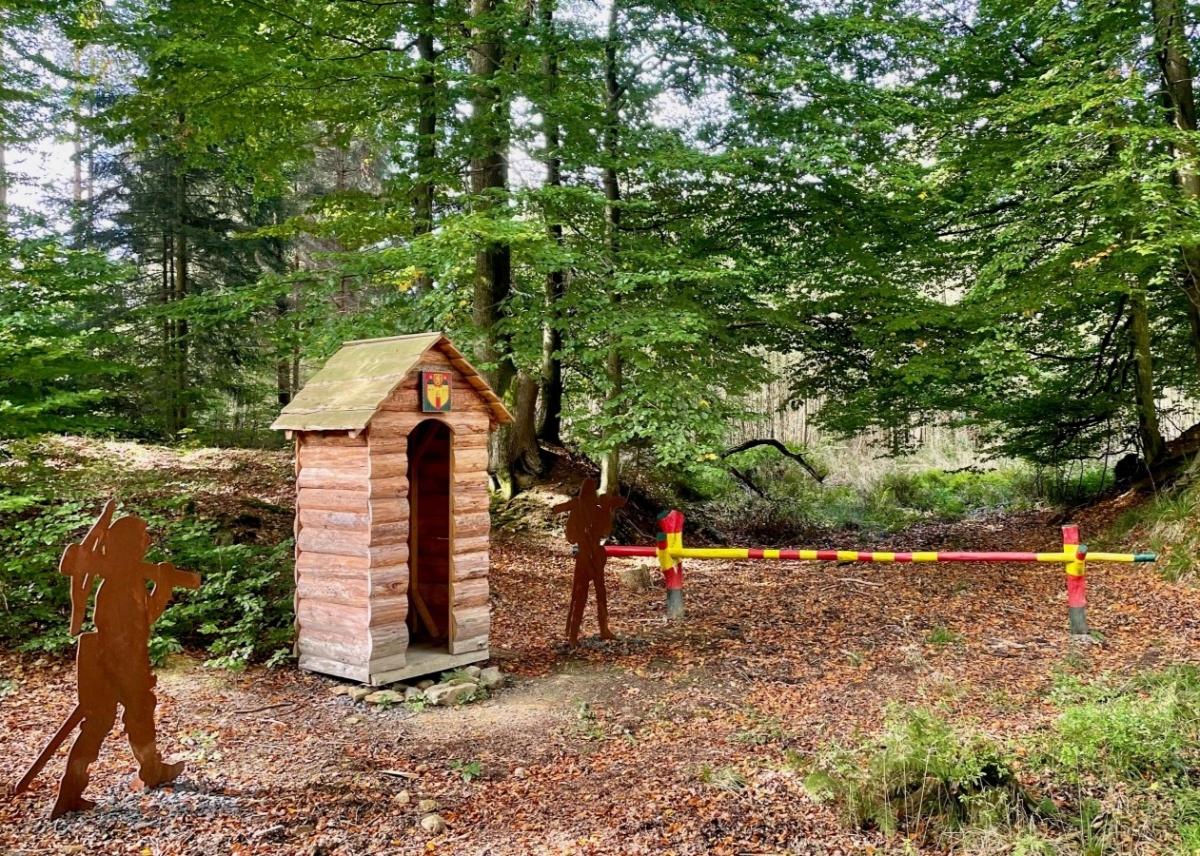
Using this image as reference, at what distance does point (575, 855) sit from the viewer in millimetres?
3494

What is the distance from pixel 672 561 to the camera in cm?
769

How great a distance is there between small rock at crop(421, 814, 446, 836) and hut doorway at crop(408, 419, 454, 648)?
322 centimetres

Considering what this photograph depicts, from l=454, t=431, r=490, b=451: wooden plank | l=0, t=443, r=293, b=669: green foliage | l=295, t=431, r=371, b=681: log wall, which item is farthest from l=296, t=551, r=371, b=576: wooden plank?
l=454, t=431, r=490, b=451: wooden plank

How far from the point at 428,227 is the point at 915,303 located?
21.3ft

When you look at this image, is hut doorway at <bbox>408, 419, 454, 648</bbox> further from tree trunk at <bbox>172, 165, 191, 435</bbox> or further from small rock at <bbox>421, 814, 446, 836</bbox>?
tree trunk at <bbox>172, 165, 191, 435</bbox>

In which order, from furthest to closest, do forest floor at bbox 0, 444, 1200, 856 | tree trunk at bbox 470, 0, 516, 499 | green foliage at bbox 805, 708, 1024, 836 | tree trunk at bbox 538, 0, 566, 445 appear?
tree trunk at bbox 470, 0, 516, 499, tree trunk at bbox 538, 0, 566, 445, green foliage at bbox 805, 708, 1024, 836, forest floor at bbox 0, 444, 1200, 856

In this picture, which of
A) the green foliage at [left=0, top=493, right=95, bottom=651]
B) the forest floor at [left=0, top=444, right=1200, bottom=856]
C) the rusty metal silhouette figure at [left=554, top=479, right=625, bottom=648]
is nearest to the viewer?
the forest floor at [left=0, top=444, right=1200, bottom=856]

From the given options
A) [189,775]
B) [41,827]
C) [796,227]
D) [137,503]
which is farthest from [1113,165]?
[137,503]

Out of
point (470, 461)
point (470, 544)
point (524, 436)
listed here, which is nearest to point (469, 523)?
point (470, 544)

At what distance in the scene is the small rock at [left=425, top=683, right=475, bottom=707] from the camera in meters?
5.48

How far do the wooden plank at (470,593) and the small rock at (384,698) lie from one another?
33.6 inches

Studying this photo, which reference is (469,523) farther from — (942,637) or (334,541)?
(942,637)

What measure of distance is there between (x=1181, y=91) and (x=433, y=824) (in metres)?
11.5

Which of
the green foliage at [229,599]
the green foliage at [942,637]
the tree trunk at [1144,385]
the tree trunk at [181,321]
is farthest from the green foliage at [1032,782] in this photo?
the tree trunk at [181,321]
